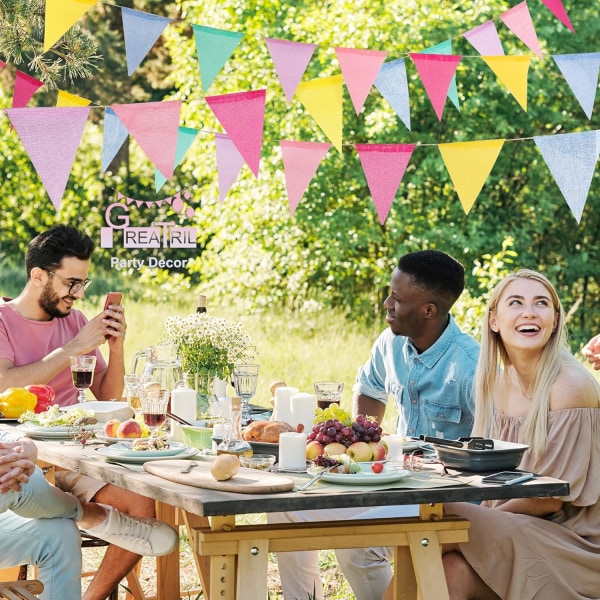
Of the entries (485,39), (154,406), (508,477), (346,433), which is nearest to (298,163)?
(485,39)

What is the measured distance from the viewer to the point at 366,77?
15.3 feet

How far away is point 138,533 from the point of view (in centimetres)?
321

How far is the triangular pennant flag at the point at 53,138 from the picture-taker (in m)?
4.13

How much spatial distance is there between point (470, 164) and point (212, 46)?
1.17 meters

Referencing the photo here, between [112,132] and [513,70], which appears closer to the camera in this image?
[112,132]

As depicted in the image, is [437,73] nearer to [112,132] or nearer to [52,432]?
[112,132]

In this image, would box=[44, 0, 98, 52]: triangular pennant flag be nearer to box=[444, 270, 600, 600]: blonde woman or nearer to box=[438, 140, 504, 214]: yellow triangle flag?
box=[438, 140, 504, 214]: yellow triangle flag

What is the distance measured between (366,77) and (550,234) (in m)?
6.59

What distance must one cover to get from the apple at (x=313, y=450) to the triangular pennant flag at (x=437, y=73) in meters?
2.21

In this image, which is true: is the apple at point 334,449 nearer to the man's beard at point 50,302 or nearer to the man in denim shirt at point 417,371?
the man in denim shirt at point 417,371

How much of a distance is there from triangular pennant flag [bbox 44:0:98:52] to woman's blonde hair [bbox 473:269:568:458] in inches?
73.2

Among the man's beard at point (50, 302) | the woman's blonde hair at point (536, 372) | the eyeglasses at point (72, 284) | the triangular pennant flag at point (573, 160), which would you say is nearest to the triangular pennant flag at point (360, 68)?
the triangular pennant flag at point (573, 160)

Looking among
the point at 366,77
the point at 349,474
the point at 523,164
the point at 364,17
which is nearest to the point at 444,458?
the point at 349,474

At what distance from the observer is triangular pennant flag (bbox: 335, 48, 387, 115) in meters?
4.61
